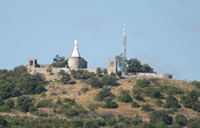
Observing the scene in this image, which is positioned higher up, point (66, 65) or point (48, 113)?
point (66, 65)

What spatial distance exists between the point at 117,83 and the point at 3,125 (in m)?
27.6

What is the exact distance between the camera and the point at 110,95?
86.0 m

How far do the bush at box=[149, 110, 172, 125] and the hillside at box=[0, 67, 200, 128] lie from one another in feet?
0.90

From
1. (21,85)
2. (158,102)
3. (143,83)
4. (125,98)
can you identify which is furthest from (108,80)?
(21,85)

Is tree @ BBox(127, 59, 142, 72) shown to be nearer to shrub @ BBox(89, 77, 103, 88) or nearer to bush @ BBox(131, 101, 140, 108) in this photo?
shrub @ BBox(89, 77, 103, 88)

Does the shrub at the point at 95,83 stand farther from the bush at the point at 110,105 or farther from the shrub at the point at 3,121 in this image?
the shrub at the point at 3,121

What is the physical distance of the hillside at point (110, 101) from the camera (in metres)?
74.6

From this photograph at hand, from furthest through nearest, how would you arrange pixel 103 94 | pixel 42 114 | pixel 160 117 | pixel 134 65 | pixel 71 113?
pixel 134 65
pixel 103 94
pixel 71 113
pixel 42 114
pixel 160 117

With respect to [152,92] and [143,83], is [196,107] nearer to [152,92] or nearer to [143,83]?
[152,92]

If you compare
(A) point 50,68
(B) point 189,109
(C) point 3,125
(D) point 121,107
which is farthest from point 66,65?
(C) point 3,125

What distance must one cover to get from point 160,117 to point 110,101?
32.5 feet

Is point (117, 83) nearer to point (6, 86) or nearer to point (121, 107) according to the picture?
point (121, 107)

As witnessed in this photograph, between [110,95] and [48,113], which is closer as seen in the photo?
[48,113]

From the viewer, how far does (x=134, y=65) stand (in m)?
98.5
